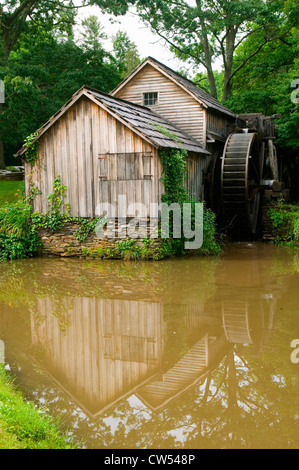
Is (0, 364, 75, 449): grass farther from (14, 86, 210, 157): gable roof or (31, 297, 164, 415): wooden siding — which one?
(14, 86, 210, 157): gable roof

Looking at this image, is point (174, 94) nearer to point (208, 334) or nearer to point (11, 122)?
point (11, 122)

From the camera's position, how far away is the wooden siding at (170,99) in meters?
17.9

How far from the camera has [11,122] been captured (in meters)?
24.1

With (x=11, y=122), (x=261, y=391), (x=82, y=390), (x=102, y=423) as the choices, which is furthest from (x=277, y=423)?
(x=11, y=122)

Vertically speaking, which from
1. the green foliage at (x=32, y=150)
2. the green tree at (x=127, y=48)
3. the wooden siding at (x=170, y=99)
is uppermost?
the green tree at (x=127, y=48)

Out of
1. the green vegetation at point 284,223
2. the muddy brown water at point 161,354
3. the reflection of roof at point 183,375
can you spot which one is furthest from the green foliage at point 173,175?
the reflection of roof at point 183,375

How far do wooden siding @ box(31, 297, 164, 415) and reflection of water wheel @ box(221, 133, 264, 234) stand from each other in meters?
7.95

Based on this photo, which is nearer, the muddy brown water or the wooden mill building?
the muddy brown water

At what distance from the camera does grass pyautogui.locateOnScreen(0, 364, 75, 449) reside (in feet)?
13.6

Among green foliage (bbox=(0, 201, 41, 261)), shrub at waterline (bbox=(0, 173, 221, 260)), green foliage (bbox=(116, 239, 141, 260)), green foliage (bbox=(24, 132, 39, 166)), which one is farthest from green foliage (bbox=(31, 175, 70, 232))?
green foliage (bbox=(116, 239, 141, 260))

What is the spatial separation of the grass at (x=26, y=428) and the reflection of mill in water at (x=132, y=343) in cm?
63

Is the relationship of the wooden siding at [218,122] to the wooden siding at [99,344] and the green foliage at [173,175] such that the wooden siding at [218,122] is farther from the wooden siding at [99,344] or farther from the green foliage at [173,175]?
the wooden siding at [99,344]

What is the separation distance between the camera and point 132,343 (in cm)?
721

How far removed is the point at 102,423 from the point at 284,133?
1597cm
